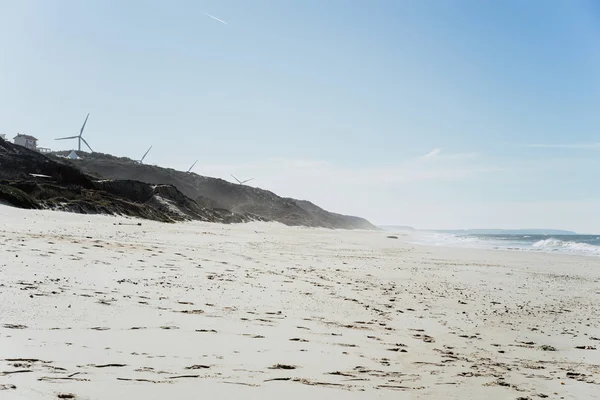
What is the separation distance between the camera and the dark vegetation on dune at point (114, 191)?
27.8 m

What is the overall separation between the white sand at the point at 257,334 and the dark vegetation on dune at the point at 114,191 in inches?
708

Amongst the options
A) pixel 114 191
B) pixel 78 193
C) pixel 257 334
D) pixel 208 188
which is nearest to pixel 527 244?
pixel 114 191

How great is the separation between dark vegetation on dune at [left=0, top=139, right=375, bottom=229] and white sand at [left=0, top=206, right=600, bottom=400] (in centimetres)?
1799

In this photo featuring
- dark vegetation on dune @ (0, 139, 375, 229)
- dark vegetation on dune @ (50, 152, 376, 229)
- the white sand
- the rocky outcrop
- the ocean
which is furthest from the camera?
dark vegetation on dune @ (50, 152, 376, 229)

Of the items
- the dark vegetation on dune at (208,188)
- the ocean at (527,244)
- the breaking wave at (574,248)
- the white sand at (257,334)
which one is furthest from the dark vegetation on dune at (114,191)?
the breaking wave at (574,248)

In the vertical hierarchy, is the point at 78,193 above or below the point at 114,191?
below

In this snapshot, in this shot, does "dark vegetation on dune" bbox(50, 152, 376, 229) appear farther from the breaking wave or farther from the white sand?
the white sand

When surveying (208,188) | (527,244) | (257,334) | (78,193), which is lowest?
(527,244)

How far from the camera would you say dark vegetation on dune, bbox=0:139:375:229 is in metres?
27.8

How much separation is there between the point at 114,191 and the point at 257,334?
A: 43384 mm

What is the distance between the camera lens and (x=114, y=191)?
44.6 metres

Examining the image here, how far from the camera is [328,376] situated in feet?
14.4

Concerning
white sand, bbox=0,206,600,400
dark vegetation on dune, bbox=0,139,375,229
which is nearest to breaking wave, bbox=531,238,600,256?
white sand, bbox=0,206,600,400

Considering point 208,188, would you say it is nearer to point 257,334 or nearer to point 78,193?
point 78,193
